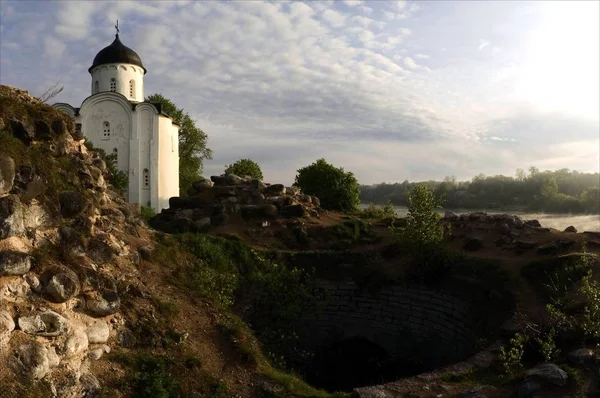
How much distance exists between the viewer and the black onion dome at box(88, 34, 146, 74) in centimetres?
2516

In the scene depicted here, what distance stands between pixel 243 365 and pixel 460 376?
3499 millimetres

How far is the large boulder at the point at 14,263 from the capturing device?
221 inches

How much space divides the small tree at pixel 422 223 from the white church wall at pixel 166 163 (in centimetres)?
1652

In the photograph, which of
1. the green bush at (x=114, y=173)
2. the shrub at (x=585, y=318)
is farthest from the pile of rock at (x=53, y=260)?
the shrub at (x=585, y=318)

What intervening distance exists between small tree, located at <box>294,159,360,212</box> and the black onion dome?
1220cm

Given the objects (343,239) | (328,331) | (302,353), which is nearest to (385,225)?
(343,239)

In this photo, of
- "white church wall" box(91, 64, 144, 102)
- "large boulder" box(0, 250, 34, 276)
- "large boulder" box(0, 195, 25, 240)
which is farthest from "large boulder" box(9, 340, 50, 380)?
"white church wall" box(91, 64, 144, 102)

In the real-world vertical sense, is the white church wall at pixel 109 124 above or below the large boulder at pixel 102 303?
above

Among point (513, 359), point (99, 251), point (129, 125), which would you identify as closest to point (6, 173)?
point (99, 251)

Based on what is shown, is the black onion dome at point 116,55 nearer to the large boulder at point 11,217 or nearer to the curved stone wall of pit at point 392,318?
the curved stone wall of pit at point 392,318

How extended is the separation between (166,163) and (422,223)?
→ 58.3 ft

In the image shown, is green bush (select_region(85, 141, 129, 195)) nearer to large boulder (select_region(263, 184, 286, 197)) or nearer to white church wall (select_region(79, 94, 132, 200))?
white church wall (select_region(79, 94, 132, 200))

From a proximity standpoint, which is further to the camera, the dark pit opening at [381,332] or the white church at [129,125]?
the white church at [129,125]

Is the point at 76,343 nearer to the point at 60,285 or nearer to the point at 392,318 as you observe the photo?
the point at 60,285
